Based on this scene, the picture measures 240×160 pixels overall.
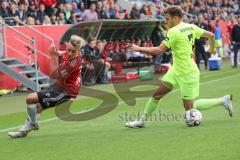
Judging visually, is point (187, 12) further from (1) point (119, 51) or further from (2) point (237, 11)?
(1) point (119, 51)

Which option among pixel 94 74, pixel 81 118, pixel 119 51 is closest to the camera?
pixel 81 118

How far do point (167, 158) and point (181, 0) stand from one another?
3234cm

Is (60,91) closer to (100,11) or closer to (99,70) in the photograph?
(99,70)

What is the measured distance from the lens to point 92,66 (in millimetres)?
24141

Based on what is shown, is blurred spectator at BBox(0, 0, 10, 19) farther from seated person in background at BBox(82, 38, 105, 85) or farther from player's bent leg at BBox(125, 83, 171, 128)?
player's bent leg at BBox(125, 83, 171, 128)

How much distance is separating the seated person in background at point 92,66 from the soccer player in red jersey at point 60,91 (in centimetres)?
1232

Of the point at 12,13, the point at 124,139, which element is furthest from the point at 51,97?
the point at 12,13

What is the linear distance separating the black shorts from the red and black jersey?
11cm

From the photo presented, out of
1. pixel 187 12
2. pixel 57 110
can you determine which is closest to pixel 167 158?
pixel 57 110

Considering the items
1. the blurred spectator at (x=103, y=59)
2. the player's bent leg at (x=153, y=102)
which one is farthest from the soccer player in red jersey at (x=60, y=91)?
the blurred spectator at (x=103, y=59)

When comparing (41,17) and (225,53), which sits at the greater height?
(41,17)

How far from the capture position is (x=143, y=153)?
8.82 meters

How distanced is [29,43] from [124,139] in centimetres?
1373

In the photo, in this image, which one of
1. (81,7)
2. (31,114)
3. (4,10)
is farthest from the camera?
(81,7)
